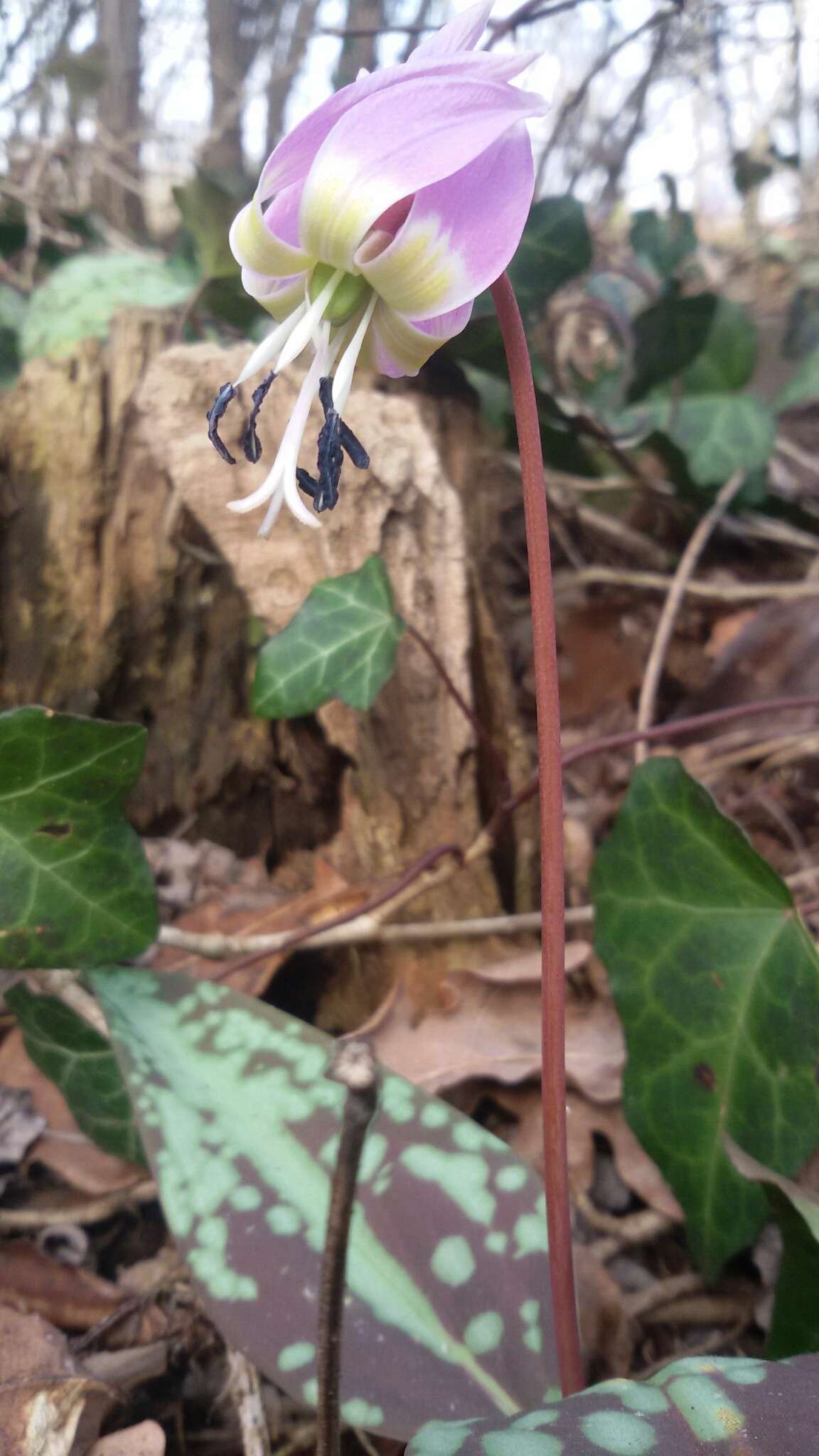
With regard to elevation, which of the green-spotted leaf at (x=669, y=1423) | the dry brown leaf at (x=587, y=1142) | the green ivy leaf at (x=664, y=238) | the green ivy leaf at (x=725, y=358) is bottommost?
the dry brown leaf at (x=587, y=1142)

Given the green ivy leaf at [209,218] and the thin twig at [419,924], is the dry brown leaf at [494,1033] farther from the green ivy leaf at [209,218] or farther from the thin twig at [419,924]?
the green ivy leaf at [209,218]

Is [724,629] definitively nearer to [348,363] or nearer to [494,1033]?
[494,1033]

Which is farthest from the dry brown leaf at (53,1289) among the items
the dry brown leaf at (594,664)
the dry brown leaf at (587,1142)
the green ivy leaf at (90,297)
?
the green ivy leaf at (90,297)

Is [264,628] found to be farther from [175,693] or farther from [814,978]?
[814,978]

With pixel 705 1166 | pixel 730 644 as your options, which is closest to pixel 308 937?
pixel 705 1166

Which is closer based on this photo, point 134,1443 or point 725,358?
point 134,1443

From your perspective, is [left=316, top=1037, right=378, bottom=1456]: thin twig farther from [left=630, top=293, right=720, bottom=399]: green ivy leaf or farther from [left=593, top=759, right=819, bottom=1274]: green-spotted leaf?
[left=630, top=293, right=720, bottom=399]: green ivy leaf

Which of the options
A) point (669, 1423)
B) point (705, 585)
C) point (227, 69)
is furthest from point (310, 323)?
point (227, 69)
